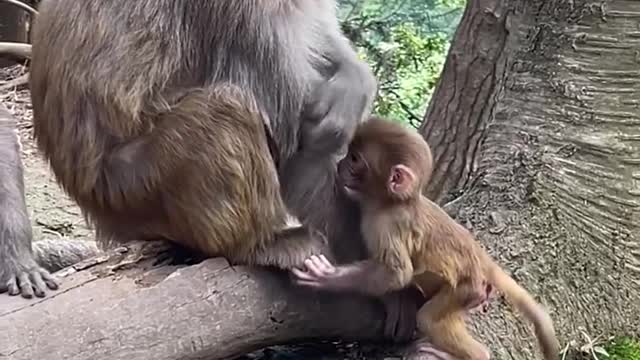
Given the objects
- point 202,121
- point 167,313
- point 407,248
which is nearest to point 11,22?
point 202,121

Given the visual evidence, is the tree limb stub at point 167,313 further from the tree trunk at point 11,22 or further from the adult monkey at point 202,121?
the tree trunk at point 11,22

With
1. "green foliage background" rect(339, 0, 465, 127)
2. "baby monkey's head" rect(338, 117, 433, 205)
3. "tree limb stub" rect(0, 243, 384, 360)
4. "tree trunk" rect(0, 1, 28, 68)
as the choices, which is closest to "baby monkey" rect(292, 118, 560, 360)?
"baby monkey's head" rect(338, 117, 433, 205)

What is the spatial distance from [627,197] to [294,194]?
1.59m

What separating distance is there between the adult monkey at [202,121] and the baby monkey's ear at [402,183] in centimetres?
27

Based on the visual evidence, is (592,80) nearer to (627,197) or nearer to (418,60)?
(627,197)

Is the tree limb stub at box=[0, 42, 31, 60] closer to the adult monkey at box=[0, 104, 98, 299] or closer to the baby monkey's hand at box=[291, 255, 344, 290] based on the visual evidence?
the adult monkey at box=[0, 104, 98, 299]

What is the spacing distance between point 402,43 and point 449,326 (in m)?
4.73

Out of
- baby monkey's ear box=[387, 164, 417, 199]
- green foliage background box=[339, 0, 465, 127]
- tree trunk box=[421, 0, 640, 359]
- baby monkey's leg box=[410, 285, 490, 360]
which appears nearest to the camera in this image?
baby monkey's ear box=[387, 164, 417, 199]

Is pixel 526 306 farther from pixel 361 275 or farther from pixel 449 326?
pixel 361 275

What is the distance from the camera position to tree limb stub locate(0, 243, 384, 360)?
9.27 ft

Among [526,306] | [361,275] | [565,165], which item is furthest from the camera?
[565,165]

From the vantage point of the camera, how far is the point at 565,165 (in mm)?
4102

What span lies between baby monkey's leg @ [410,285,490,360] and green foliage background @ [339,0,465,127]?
406cm

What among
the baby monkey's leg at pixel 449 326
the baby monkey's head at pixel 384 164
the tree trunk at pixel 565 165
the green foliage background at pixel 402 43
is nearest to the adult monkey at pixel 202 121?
the baby monkey's head at pixel 384 164
